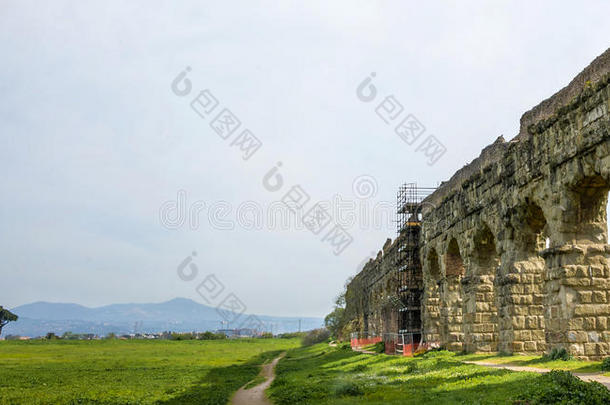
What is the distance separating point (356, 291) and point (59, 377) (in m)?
40.4

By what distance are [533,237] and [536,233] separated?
0.15 m

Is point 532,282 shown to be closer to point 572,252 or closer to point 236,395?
point 572,252

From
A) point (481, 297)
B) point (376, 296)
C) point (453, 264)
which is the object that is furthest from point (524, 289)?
point (376, 296)

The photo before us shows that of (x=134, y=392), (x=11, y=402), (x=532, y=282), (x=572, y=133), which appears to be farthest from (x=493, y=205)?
(x=11, y=402)

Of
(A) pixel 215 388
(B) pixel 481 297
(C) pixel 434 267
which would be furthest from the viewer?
(C) pixel 434 267

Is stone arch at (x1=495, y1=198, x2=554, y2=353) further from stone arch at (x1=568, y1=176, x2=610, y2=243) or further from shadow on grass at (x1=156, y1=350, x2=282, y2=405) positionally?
shadow on grass at (x1=156, y1=350, x2=282, y2=405)

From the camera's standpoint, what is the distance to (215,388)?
67.5ft

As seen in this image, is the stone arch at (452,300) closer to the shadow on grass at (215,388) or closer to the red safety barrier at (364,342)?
the shadow on grass at (215,388)

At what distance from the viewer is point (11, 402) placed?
674 inches

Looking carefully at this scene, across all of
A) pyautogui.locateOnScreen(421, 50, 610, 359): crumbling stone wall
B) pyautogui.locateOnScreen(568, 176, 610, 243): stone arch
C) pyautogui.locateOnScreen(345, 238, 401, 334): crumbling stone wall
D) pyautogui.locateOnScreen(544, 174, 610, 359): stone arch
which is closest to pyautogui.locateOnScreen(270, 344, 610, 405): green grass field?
pyautogui.locateOnScreen(544, 174, 610, 359): stone arch

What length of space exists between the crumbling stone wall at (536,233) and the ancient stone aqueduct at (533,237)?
0.10ft

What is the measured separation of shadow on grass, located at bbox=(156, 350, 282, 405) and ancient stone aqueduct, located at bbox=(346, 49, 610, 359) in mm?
8469

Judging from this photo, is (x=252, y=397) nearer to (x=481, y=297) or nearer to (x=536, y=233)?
(x=481, y=297)

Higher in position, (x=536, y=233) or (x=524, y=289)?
(x=536, y=233)
